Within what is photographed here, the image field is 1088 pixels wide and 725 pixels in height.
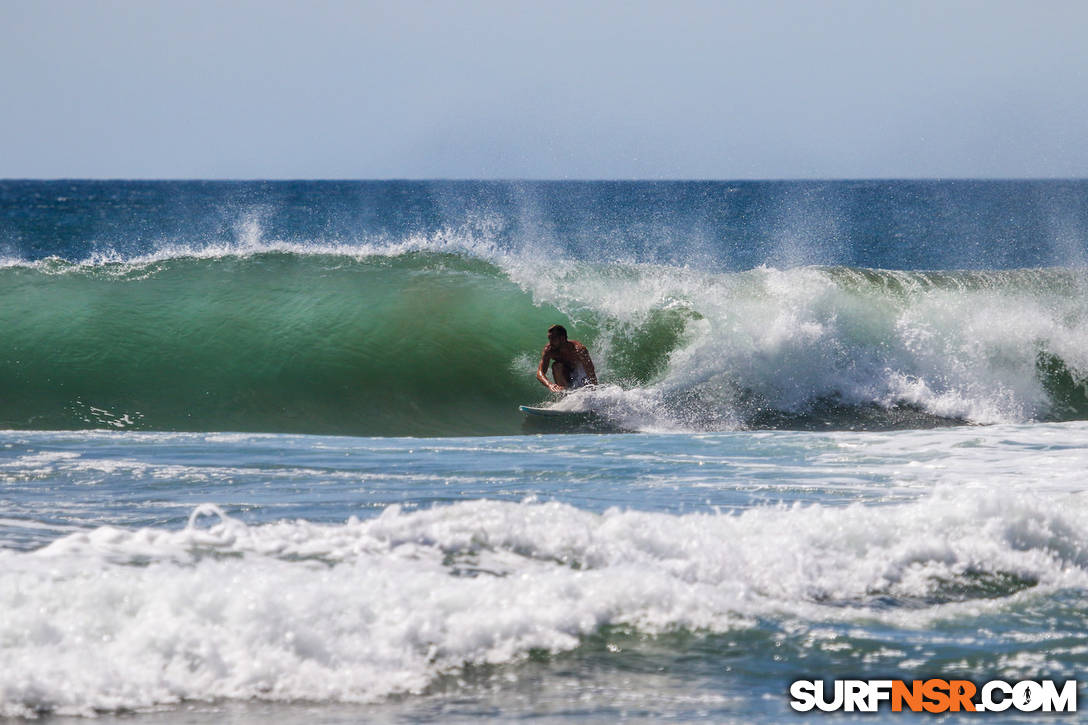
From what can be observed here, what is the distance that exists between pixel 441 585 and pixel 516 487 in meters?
2.31

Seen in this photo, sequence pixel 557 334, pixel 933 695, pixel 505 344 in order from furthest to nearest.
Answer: pixel 505 344, pixel 557 334, pixel 933 695

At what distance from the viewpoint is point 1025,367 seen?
1345cm

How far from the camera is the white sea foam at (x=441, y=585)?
14.2 ft

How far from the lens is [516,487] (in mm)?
7305

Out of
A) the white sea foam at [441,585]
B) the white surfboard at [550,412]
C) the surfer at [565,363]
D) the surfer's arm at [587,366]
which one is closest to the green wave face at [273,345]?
the white surfboard at [550,412]

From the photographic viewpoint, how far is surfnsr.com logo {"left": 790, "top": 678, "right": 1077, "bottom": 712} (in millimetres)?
4172

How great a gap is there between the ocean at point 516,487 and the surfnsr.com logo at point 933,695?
60 mm

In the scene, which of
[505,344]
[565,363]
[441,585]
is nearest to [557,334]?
[565,363]

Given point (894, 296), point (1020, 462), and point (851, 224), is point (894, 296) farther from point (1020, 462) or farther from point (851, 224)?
point (851, 224)

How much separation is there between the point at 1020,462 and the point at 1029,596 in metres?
3.30

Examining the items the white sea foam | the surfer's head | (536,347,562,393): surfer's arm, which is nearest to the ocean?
the white sea foam

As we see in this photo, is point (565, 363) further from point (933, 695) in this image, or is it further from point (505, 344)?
point (933, 695)

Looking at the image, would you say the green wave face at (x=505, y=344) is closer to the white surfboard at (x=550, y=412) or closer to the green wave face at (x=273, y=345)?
the green wave face at (x=273, y=345)

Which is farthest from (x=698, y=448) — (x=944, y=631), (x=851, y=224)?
(x=851, y=224)
